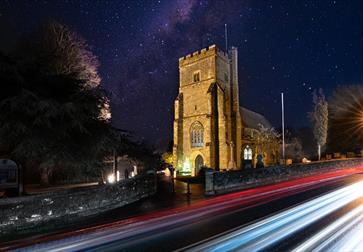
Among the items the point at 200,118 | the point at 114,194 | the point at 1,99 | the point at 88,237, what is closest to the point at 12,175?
the point at 1,99

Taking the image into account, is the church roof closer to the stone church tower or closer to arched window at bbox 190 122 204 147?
the stone church tower

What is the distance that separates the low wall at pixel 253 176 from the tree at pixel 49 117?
7144 millimetres

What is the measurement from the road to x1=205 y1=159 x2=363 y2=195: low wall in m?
4.80

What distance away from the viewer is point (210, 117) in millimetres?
37781

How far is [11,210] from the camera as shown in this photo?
895 cm

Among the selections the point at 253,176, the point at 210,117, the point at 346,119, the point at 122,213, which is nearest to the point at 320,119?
the point at 346,119

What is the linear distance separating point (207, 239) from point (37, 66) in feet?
32.3

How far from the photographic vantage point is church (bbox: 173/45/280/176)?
3756 centimetres

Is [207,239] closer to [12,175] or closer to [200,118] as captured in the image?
[12,175]

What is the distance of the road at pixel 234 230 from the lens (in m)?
6.42

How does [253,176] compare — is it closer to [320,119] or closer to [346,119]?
[320,119]

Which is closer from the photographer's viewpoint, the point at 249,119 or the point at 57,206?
the point at 57,206

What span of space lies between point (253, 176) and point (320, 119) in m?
34.1

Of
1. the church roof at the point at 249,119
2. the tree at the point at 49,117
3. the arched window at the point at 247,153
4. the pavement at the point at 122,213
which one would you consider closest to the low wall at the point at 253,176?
the pavement at the point at 122,213
